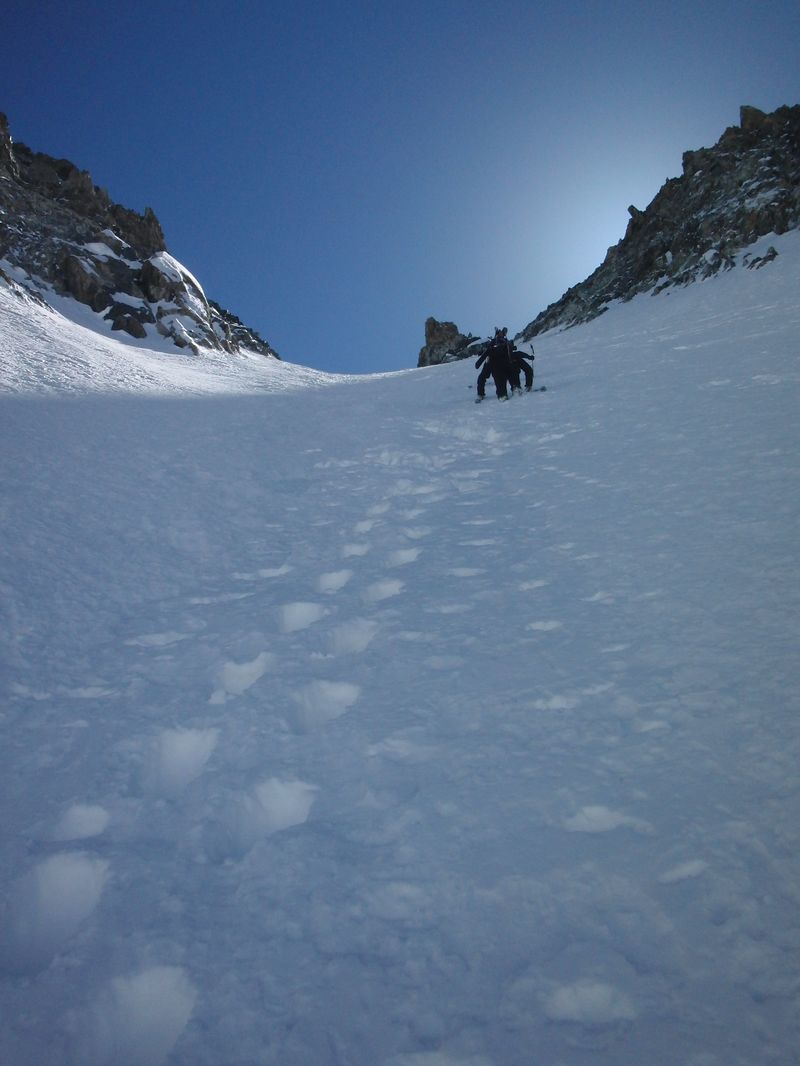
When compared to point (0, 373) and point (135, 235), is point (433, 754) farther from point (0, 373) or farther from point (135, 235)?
point (135, 235)

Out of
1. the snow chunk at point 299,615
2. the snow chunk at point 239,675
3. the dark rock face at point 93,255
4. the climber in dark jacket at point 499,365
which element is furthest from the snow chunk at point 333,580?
the dark rock face at point 93,255

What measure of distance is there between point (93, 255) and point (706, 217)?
1207 inches

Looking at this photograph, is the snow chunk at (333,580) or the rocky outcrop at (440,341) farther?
the rocky outcrop at (440,341)

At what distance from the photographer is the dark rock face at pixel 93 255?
26234 mm

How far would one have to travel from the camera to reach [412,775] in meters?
2.27

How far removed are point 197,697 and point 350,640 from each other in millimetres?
884

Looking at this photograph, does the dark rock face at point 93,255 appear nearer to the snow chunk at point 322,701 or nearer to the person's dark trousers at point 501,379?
the person's dark trousers at point 501,379

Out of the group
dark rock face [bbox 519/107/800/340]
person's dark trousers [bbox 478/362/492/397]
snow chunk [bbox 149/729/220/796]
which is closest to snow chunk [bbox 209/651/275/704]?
snow chunk [bbox 149/729/220/796]

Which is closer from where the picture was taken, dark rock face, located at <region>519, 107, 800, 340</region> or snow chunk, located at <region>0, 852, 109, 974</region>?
snow chunk, located at <region>0, 852, 109, 974</region>

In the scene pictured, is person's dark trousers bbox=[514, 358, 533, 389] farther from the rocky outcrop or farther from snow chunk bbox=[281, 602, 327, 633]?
the rocky outcrop

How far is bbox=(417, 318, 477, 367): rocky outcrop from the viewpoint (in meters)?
46.0

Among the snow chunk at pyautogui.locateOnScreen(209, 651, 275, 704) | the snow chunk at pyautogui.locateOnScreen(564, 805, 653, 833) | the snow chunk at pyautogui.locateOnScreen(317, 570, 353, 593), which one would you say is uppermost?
the snow chunk at pyautogui.locateOnScreen(317, 570, 353, 593)

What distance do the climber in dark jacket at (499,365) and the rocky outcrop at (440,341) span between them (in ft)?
118

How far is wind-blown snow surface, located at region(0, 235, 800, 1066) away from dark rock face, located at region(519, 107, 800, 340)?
22.2 m
